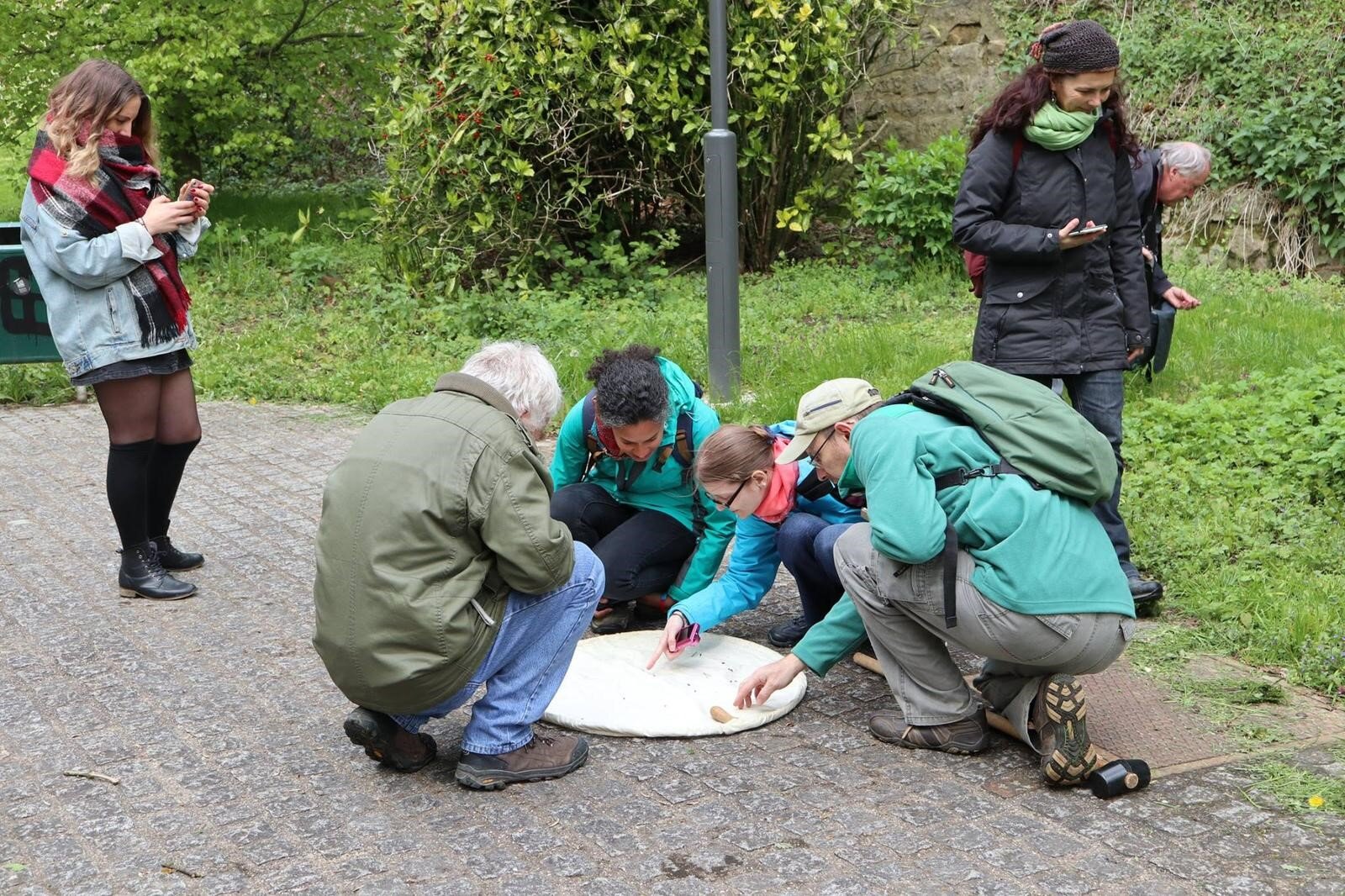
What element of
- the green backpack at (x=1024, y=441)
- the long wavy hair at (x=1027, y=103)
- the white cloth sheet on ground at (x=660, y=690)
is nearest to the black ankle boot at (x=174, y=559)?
the white cloth sheet on ground at (x=660, y=690)

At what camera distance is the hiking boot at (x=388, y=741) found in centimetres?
362

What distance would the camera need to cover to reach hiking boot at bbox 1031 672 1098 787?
11.6ft

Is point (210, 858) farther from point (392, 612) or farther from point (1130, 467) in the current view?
point (1130, 467)

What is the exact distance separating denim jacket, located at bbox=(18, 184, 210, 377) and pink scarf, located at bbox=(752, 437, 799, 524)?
234cm

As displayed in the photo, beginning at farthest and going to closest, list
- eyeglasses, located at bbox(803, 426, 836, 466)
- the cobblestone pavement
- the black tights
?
the black tights < eyeglasses, located at bbox(803, 426, 836, 466) < the cobblestone pavement

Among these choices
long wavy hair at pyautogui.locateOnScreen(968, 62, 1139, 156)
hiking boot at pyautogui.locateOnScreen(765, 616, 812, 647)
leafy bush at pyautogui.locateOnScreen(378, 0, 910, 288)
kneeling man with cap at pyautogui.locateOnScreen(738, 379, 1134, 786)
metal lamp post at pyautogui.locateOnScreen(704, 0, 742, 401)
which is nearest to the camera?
kneeling man with cap at pyautogui.locateOnScreen(738, 379, 1134, 786)

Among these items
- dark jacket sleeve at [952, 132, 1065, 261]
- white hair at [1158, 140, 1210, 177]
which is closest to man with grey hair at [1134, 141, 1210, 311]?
white hair at [1158, 140, 1210, 177]

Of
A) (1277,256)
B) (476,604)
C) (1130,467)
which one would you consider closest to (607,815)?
(476,604)

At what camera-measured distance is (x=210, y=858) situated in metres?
3.36

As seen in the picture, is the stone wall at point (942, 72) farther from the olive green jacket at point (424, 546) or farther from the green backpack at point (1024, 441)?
the olive green jacket at point (424, 546)

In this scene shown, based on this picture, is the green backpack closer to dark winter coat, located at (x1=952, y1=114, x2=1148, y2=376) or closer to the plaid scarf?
dark winter coat, located at (x1=952, y1=114, x2=1148, y2=376)

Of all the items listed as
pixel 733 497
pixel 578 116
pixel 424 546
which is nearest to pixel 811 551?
pixel 733 497

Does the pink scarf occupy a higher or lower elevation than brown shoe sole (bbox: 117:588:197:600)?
higher

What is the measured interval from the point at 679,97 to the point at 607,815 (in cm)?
679
